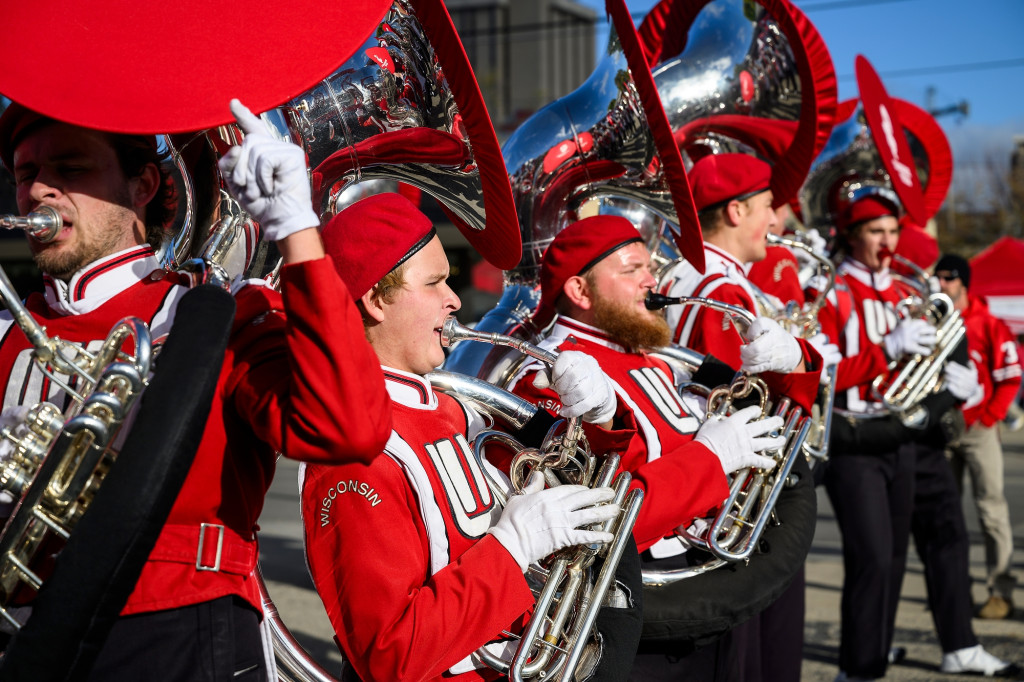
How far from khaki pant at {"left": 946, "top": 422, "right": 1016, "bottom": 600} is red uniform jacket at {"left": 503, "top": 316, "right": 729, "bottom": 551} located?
10.9 feet

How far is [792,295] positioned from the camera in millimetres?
4379

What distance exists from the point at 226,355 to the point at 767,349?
1.82 metres

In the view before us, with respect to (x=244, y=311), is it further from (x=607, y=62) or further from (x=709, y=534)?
(x=607, y=62)

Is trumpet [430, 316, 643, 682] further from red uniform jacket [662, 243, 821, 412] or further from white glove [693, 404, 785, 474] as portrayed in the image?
red uniform jacket [662, 243, 821, 412]

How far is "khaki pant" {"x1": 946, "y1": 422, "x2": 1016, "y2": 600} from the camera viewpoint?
569cm

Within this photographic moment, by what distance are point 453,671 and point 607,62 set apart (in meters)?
2.26

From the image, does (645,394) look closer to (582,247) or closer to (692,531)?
(692,531)

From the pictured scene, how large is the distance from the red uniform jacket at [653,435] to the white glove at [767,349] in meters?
0.23

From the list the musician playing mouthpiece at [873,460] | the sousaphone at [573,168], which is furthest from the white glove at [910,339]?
the sousaphone at [573,168]

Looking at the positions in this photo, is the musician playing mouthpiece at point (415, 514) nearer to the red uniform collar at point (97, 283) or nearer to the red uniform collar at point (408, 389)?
the red uniform collar at point (408, 389)

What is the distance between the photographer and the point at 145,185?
1.85 meters

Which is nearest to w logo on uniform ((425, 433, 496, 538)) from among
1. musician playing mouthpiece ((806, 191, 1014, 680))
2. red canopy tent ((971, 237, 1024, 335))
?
musician playing mouthpiece ((806, 191, 1014, 680))

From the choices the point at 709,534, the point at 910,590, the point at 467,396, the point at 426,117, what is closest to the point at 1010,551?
the point at 910,590

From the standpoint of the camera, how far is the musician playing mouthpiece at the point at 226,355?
148cm
